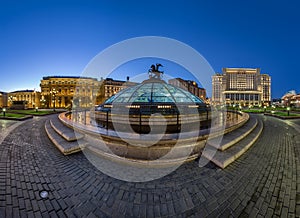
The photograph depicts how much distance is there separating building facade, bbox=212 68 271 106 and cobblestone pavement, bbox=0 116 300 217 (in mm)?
107868

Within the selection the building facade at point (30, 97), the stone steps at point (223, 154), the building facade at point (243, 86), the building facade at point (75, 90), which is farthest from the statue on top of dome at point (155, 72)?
the building facade at point (243, 86)

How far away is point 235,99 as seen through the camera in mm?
101375

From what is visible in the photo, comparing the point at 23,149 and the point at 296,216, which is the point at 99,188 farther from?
the point at 23,149

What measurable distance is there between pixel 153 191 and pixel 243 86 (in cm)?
13067

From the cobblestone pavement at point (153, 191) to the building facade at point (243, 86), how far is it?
107868 millimetres

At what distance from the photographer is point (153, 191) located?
3066 millimetres

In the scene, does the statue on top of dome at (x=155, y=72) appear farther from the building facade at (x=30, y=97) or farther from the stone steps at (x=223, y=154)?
the building facade at (x=30, y=97)

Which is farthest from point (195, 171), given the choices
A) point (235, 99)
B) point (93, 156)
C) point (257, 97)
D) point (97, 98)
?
point (257, 97)

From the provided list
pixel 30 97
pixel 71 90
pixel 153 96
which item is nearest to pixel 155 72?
pixel 153 96

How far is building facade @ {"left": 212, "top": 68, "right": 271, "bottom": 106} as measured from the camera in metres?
101

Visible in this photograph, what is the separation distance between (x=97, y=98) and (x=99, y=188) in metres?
62.9

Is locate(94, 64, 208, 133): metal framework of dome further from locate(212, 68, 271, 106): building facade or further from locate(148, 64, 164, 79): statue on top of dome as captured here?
locate(212, 68, 271, 106): building facade

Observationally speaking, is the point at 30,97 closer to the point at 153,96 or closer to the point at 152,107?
the point at 153,96

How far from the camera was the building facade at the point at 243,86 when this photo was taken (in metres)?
101
